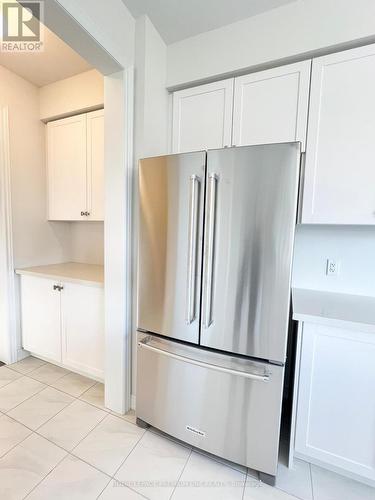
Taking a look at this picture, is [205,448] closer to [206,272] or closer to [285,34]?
[206,272]

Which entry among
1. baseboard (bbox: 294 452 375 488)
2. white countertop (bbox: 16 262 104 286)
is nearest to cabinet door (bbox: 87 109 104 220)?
white countertop (bbox: 16 262 104 286)

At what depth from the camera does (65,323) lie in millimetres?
2184

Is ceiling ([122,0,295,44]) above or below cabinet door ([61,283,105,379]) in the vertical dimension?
above

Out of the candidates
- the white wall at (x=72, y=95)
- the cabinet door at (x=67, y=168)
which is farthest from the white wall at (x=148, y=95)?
the cabinet door at (x=67, y=168)

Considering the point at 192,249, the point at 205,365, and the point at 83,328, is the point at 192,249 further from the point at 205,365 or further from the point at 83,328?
the point at 83,328

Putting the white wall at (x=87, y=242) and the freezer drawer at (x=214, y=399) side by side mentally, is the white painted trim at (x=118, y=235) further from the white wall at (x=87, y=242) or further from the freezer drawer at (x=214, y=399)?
the white wall at (x=87, y=242)

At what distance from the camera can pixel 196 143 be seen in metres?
1.79

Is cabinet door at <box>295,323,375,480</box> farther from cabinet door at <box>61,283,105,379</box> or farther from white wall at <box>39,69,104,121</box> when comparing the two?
white wall at <box>39,69,104,121</box>

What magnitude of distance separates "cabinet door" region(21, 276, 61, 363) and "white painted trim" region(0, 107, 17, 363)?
9cm

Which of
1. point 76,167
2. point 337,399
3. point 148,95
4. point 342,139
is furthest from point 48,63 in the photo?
point 337,399

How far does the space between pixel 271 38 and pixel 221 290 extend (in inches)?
60.3

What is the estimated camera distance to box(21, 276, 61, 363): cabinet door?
7.36 feet

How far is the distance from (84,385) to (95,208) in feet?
5.06

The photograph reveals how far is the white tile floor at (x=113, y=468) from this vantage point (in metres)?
1.25
